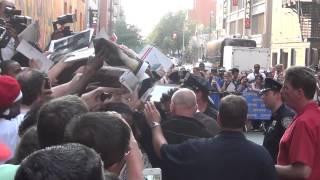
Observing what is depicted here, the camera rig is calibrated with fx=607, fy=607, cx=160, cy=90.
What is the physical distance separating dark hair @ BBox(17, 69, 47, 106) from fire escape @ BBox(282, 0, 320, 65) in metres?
36.1

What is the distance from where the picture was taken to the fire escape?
3941 centimetres

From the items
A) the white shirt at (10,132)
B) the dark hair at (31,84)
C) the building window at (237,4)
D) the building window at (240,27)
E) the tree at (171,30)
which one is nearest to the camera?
the white shirt at (10,132)

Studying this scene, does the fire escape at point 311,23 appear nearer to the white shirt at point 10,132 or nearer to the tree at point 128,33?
the tree at point 128,33

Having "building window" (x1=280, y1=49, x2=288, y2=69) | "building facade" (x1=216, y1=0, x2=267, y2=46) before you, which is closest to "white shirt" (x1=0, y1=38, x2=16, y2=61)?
"building window" (x1=280, y1=49, x2=288, y2=69)

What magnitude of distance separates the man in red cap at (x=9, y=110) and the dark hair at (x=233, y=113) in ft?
4.67

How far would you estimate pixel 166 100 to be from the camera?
265 inches

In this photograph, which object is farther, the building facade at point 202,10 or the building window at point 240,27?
the building facade at point 202,10

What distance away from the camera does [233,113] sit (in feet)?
14.1

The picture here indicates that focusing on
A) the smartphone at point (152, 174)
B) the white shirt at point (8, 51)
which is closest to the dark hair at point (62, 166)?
the smartphone at point (152, 174)

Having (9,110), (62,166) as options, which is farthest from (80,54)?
(62,166)

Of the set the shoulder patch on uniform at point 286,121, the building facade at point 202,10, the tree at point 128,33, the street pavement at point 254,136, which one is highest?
the building facade at point 202,10

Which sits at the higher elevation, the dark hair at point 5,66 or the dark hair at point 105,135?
the dark hair at point 5,66

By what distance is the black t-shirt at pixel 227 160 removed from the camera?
164 inches

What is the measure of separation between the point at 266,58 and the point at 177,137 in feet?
95.7
